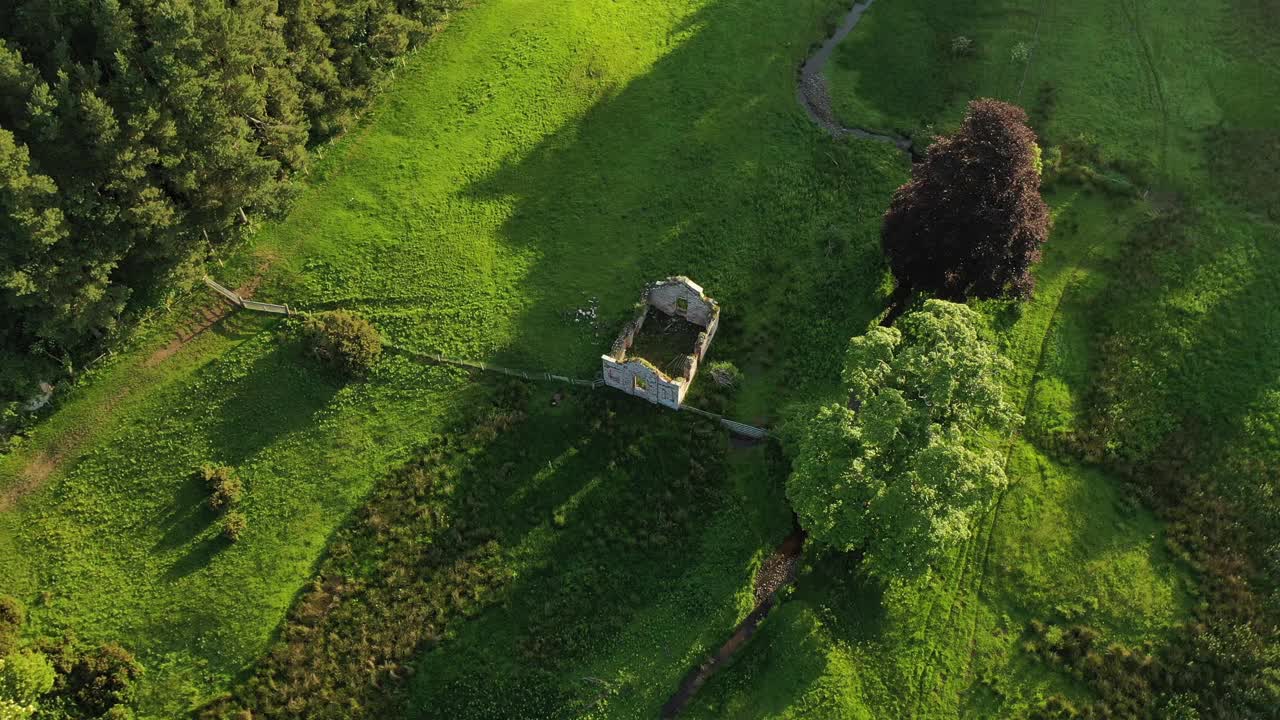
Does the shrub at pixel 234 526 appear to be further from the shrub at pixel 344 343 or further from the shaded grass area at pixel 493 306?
the shrub at pixel 344 343

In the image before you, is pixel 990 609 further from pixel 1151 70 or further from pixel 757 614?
pixel 1151 70

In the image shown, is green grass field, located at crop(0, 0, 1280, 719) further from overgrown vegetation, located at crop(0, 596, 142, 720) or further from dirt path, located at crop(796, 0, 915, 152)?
dirt path, located at crop(796, 0, 915, 152)

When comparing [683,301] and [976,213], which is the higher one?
[976,213]

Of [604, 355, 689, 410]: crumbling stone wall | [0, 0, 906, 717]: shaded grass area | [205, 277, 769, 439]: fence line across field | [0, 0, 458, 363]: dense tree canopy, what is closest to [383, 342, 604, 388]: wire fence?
[205, 277, 769, 439]: fence line across field

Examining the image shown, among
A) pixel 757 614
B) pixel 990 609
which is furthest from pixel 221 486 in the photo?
pixel 990 609

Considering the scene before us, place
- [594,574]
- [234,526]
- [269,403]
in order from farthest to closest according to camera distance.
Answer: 1. [269,403]
2. [234,526]
3. [594,574]

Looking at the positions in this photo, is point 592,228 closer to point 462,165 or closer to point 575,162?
point 575,162
